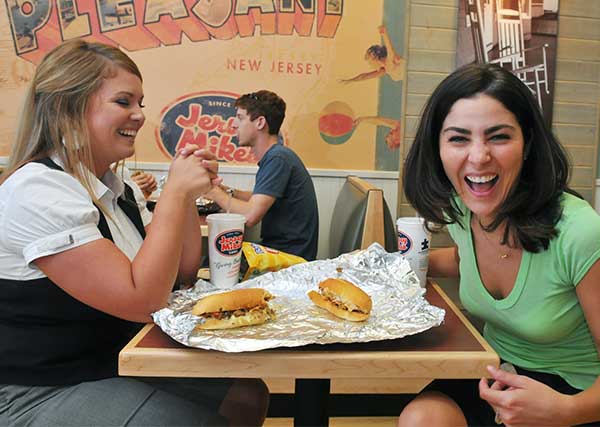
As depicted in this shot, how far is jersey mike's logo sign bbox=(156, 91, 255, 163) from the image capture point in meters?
3.12

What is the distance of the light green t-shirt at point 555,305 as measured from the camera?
1.04 m

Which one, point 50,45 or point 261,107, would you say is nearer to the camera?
point 261,107

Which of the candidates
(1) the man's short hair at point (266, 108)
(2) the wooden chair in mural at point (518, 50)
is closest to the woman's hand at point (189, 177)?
(1) the man's short hair at point (266, 108)

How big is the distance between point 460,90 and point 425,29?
2.16 metres

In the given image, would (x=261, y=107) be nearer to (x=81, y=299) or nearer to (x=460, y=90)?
(x=460, y=90)

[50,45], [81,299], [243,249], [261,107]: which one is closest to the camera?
[81,299]

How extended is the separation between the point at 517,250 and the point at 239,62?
2.35 m

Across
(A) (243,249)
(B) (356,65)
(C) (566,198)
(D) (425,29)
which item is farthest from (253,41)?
(C) (566,198)

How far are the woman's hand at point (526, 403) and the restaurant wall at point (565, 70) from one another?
2.31m

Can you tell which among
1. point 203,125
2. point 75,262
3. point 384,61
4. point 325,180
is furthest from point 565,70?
point 75,262

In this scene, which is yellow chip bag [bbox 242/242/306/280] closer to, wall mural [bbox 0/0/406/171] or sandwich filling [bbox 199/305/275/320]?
sandwich filling [bbox 199/305/275/320]

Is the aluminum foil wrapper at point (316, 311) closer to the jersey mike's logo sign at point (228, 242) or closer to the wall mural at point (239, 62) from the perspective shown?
the jersey mike's logo sign at point (228, 242)

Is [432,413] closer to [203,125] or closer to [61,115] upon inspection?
[61,115]

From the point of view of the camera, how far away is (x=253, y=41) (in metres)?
3.08
